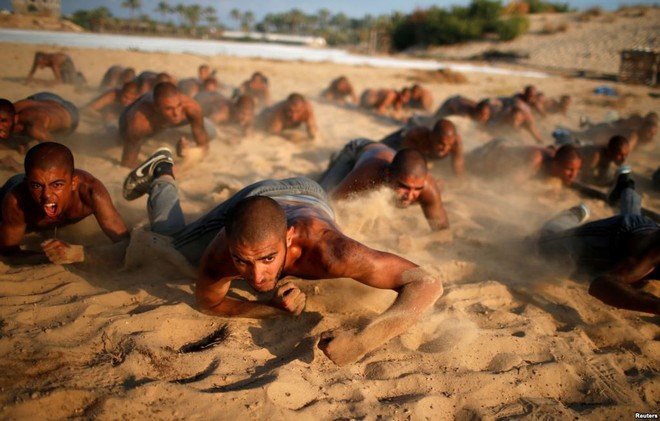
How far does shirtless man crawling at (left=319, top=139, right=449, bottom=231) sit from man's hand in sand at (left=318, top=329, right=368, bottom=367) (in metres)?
1.70

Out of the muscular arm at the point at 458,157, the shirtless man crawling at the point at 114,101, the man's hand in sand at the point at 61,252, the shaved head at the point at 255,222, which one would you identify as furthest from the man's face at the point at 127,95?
the shaved head at the point at 255,222

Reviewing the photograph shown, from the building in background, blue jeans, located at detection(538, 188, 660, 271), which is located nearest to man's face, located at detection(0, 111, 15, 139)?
blue jeans, located at detection(538, 188, 660, 271)

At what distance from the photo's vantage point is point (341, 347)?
1.82 m

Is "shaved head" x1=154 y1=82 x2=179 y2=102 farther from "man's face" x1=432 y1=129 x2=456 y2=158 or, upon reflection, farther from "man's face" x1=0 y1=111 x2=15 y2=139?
"man's face" x1=432 y1=129 x2=456 y2=158

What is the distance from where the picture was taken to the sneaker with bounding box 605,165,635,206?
13.9ft

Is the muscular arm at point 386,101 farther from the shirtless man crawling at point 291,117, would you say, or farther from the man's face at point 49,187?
the man's face at point 49,187

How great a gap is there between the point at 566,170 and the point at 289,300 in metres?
4.12

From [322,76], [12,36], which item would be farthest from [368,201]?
[12,36]

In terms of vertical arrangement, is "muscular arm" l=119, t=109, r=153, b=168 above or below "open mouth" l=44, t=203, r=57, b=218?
above

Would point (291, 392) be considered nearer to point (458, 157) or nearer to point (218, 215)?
point (218, 215)

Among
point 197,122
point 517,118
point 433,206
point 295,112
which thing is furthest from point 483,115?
point 197,122

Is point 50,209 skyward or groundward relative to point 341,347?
skyward

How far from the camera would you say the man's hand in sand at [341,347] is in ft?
5.94

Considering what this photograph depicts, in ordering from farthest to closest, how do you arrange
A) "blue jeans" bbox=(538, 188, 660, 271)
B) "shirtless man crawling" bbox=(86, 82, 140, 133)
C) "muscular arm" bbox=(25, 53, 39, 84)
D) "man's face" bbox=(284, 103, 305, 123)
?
1. "muscular arm" bbox=(25, 53, 39, 84)
2. "shirtless man crawling" bbox=(86, 82, 140, 133)
3. "man's face" bbox=(284, 103, 305, 123)
4. "blue jeans" bbox=(538, 188, 660, 271)
